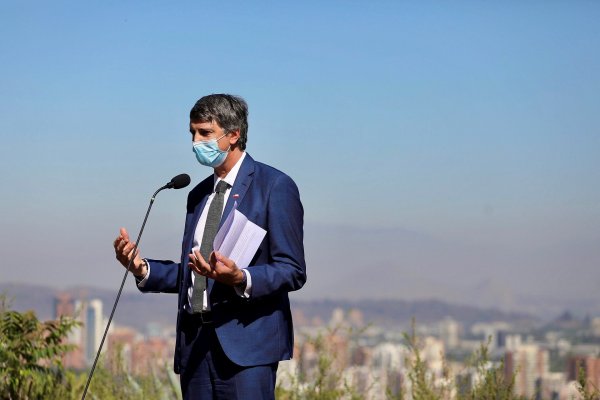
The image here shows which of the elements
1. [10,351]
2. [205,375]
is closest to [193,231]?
[205,375]

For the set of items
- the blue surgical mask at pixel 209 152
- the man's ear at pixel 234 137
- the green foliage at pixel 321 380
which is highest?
the man's ear at pixel 234 137

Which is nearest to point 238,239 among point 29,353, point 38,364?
point 29,353

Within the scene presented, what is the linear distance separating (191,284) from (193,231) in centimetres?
22

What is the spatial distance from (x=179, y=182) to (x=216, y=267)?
67cm

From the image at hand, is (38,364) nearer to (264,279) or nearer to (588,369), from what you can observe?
(588,369)

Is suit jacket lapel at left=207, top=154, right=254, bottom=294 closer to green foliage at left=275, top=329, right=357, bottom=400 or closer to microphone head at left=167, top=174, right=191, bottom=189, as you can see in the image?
microphone head at left=167, top=174, right=191, bottom=189

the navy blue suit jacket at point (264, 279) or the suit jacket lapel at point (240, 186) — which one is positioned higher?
the suit jacket lapel at point (240, 186)

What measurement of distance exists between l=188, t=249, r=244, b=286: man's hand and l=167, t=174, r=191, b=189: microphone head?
57 centimetres

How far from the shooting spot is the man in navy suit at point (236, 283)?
412cm

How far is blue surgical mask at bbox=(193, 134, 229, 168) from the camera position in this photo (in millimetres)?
4238

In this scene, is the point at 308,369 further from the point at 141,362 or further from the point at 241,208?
the point at 241,208

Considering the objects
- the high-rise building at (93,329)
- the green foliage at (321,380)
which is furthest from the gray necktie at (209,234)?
the green foliage at (321,380)

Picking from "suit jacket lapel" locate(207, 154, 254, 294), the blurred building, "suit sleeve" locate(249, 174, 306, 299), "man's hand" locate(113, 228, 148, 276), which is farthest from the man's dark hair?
the blurred building

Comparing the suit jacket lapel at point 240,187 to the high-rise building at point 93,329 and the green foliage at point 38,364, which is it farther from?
the green foliage at point 38,364
